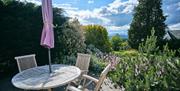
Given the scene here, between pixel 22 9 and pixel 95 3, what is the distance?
1636 cm

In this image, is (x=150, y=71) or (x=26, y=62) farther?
(x=26, y=62)

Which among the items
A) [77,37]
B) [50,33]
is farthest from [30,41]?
[50,33]

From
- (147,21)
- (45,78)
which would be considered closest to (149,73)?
(45,78)

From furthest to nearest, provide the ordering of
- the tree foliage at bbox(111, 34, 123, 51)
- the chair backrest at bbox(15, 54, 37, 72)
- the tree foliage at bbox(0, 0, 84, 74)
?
the tree foliage at bbox(111, 34, 123, 51), the tree foliage at bbox(0, 0, 84, 74), the chair backrest at bbox(15, 54, 37, 72)

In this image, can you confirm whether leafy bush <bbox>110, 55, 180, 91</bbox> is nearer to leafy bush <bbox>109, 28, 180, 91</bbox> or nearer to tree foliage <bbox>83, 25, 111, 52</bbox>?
leafy bush <bbox>109, 28, 180, 91</bbox>

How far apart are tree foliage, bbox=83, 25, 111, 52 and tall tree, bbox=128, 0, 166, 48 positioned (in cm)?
451

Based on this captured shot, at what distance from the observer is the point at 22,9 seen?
787 cm

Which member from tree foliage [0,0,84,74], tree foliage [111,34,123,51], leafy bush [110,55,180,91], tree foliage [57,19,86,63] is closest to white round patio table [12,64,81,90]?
leafy bush [110,55,180,91]

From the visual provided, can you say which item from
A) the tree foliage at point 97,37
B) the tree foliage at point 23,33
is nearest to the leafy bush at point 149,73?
the tree foliage at point 23,33

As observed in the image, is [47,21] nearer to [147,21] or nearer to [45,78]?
[45,78]

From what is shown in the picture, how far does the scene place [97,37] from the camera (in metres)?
12.9

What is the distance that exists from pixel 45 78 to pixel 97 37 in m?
8.10

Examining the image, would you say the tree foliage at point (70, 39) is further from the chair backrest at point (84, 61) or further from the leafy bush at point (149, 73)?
the leafy bush at point (149, 73)

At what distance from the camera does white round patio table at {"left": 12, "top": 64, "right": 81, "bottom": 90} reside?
4558mm
